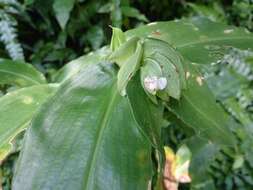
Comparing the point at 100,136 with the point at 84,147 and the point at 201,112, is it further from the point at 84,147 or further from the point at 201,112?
the point at 201,112

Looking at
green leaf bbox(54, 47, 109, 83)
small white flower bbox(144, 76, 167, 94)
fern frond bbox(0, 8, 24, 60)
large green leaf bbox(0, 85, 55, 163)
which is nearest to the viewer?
small white flower bbox(144, 76, 167, 94)

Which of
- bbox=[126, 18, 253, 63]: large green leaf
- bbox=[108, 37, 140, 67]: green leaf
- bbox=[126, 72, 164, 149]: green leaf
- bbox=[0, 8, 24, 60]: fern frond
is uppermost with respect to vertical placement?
bbox=[108, 37, 140, 67]: green leaf

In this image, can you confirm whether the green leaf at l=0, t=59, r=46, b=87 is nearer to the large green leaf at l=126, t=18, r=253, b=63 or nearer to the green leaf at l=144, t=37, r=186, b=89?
the large green leaf at l=126, t=18, r=253, b=63

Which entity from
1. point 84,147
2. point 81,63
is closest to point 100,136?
point 84,147

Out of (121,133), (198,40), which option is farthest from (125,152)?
(198,40)

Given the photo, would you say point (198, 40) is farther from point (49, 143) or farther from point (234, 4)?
point (234, 4)

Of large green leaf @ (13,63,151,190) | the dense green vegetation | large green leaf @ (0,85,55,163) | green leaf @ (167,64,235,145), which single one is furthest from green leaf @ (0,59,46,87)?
green leaf @ (167,64,235,145)
